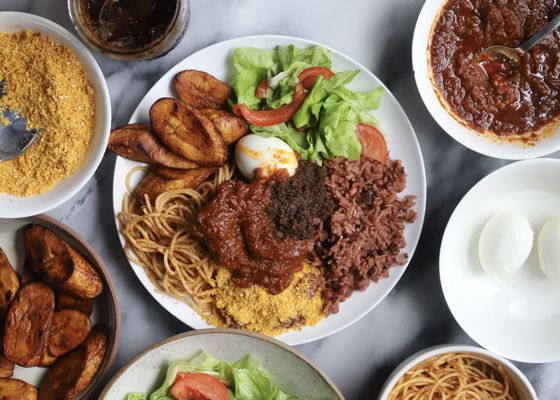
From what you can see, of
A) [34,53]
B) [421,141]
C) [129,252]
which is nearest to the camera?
[34,53]

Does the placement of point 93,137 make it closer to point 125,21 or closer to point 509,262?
point 125,21

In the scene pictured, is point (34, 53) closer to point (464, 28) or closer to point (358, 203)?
point (358, 203)

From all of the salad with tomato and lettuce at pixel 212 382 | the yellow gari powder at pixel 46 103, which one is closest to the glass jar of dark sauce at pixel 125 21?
the yellow gari powder at pixel 46 103

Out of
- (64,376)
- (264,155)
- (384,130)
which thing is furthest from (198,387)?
(384,130)

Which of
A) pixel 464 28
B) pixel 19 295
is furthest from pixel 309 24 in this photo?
pixel 19 295

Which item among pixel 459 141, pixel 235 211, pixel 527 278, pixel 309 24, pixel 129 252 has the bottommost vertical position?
pixel 527 278

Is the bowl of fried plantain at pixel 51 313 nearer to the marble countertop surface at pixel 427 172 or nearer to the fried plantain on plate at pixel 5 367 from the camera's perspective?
the fried plantain on plate at pixel 5 367
